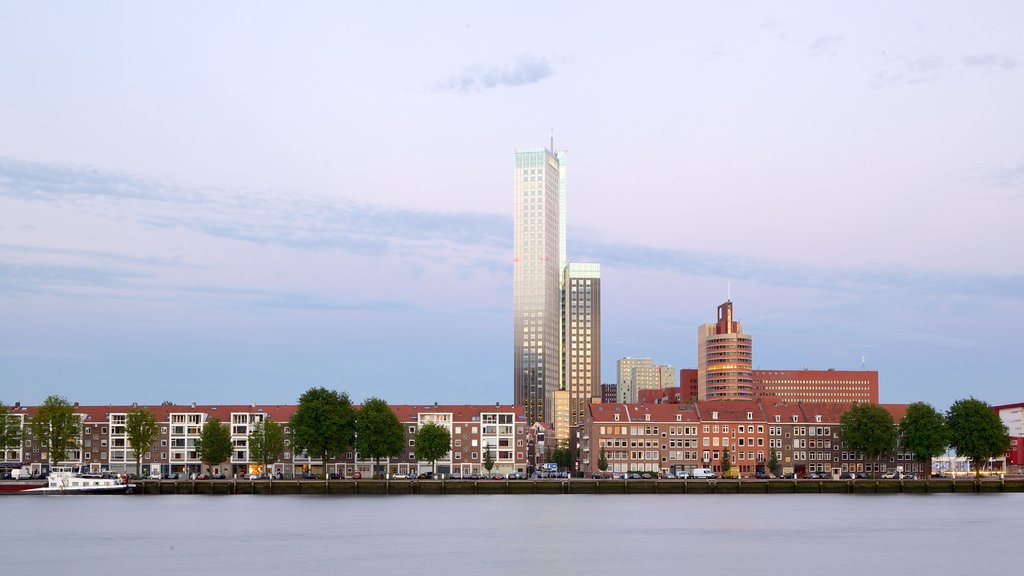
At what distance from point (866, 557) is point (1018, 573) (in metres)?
10.6

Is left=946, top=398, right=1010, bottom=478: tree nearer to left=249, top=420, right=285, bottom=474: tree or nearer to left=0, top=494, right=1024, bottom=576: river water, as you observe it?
left=0, top=494, right=1024, bottom=576: river water

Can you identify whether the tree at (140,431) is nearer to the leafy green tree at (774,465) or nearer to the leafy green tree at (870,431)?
the leafy green tree at (774,465)

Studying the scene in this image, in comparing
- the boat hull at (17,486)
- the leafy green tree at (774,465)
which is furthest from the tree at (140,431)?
the leafy green tree at (774,465)

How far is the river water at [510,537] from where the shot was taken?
245 feet

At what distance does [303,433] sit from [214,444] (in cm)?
1902

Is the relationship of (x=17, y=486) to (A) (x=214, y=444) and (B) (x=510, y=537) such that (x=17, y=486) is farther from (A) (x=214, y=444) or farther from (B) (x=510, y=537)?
(B) (x=510, y=537)

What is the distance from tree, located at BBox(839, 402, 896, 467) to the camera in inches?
7037

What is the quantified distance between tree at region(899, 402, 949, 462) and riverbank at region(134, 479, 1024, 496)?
22.4 feet

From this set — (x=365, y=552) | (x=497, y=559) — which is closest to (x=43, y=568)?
(x=365, y=552)

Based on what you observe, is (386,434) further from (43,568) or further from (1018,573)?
(1018,573)

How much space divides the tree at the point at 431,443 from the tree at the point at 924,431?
6579 cm

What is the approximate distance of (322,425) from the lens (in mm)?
170875

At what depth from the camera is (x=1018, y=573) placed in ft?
231

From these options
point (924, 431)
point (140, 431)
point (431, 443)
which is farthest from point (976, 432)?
point (140, 431)
